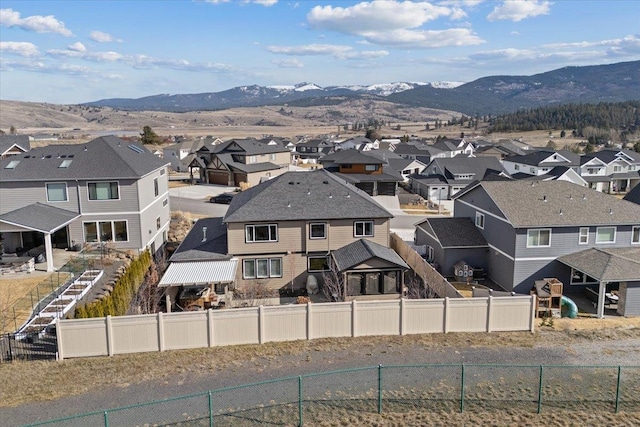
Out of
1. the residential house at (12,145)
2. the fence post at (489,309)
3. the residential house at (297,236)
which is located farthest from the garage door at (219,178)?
the fence post at (489,309)

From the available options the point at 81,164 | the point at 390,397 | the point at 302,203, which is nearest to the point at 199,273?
the point at 302,203

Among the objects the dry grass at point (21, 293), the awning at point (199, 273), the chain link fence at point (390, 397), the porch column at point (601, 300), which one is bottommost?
the porch column at point (601, 300)

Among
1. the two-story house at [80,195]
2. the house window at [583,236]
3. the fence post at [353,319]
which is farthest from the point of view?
the two-story house at [80,195]

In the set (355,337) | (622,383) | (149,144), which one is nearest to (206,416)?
(355,337)

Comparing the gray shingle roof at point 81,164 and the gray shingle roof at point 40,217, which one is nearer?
the gray shingle roof at point 40,217

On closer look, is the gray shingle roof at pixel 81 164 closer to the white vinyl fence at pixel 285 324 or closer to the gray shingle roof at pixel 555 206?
the white vinyl fence at pixel 285 324

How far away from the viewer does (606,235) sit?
102ft

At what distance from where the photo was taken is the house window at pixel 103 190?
1326 inches

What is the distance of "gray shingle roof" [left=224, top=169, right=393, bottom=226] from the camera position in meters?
29.9

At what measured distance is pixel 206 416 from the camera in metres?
14.7

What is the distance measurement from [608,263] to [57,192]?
112 feet

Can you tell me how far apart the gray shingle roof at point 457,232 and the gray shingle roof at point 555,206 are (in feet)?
10.1

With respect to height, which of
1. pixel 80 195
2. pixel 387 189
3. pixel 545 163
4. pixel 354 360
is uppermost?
pixel 80 195

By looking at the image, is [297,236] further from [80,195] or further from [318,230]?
[80,195]
